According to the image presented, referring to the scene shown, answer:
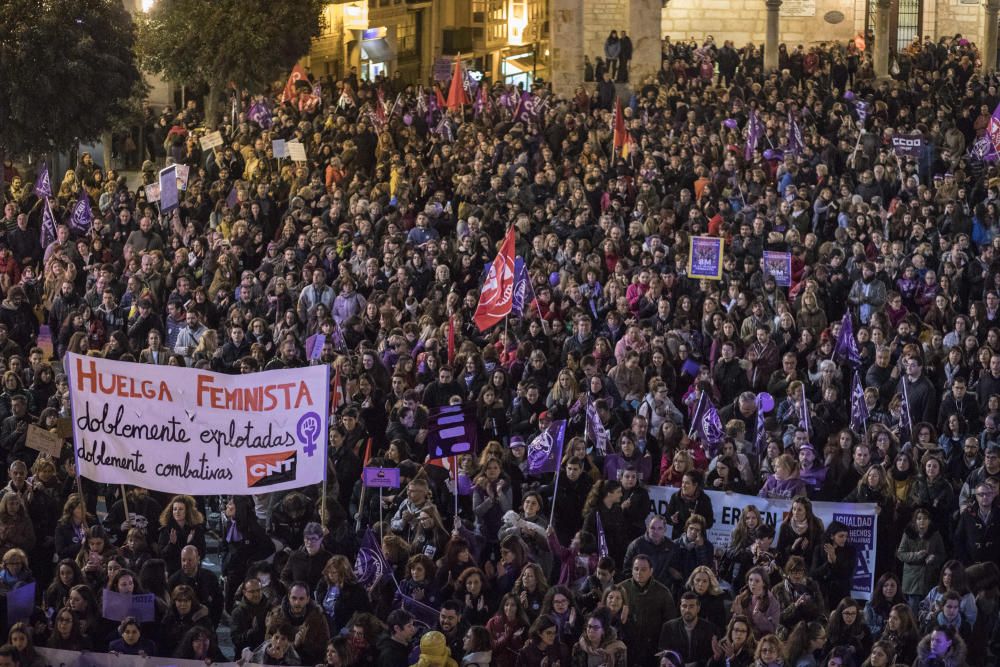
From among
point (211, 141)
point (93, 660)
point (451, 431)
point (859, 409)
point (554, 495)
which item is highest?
point (211, 141)

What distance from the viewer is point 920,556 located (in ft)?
42.5

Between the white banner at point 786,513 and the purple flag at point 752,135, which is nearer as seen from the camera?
the white banner at point 786,513

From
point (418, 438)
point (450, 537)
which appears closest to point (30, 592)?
point (450, 537)

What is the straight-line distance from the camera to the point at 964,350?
16859 millimetres

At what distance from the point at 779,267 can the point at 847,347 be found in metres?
2.41

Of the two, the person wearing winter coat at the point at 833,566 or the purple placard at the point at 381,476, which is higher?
the purple placard at the point at 381,476

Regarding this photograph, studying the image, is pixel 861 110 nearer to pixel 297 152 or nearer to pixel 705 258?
pixel 297 152

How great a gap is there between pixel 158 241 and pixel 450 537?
9342 millimetres

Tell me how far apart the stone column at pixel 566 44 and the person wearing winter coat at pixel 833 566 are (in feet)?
79.5

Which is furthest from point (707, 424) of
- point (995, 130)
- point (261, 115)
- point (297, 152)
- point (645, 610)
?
point (261, 115)

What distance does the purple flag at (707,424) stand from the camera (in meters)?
15.0

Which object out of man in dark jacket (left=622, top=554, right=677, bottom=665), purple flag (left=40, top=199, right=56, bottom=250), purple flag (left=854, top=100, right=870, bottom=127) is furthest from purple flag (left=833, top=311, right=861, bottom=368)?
purple flag (left=854, top=100, right=870, bottom=127)

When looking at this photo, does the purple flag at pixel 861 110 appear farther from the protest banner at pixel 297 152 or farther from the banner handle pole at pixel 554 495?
the banner handle pole at pixel 554 495

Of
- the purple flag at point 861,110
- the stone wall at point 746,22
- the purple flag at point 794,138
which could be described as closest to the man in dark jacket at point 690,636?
the purple flag at point 794,138
